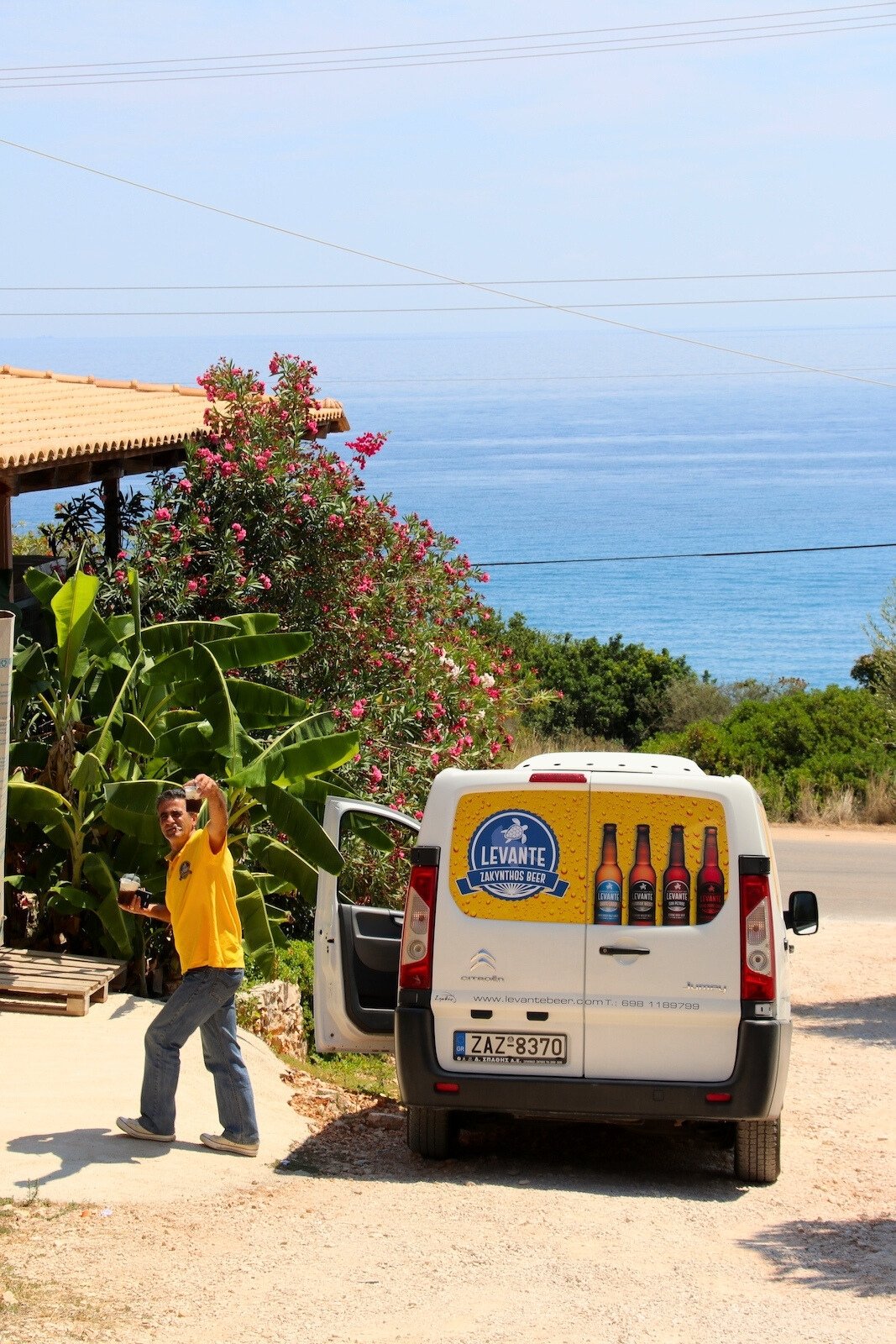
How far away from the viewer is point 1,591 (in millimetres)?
11367

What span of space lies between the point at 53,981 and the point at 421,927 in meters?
3.09

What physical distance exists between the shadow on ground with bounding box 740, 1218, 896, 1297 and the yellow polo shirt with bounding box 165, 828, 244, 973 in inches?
97.7

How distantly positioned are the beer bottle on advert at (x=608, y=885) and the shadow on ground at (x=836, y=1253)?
1.44 meters

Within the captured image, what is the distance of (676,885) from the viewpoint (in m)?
7.01

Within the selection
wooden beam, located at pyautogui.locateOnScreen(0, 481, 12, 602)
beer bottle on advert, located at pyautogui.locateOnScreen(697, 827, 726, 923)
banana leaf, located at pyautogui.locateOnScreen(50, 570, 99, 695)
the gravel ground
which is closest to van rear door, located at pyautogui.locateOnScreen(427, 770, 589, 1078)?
beer bottle on advert, located at pyautogui.locateOnScreen(697, 827, 726, 923)

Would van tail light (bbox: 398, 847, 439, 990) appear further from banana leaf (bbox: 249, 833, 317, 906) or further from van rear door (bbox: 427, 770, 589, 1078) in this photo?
banana leaf (bbox: 249, 833, 317, 906)

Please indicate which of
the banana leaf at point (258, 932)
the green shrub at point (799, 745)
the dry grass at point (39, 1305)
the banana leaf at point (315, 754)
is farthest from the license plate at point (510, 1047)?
the green shrub at point (799, 745)

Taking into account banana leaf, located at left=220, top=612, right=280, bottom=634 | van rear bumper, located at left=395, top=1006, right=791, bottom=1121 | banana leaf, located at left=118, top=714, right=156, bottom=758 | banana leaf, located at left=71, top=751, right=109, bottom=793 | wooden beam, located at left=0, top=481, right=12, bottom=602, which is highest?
wooden beam, located at left=0, top=481, right=12, bottom=602

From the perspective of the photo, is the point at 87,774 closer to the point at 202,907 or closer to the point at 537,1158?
the point at 202,907

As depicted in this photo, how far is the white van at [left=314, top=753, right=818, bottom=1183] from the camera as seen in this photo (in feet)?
22.8

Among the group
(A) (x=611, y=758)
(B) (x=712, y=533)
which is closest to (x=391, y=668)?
(A) (x=611, y=758)

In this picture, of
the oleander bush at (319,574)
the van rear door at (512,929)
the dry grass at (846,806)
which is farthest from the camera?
the dry grass at (846,806)

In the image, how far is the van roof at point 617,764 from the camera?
7312 millimetres

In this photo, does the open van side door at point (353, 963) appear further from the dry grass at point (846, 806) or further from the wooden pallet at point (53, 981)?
the dry grass at point (846, 806)
